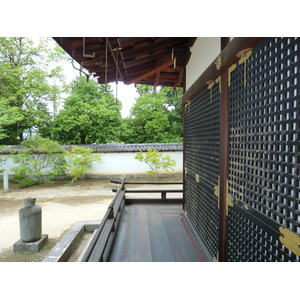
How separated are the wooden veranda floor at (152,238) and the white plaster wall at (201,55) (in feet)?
7.09

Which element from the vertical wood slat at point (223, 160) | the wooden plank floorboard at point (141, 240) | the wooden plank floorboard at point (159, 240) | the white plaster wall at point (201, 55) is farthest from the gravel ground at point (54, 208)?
the white plaster wall at point (201, 55)

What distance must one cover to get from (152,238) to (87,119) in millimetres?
13185

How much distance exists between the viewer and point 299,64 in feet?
3.13

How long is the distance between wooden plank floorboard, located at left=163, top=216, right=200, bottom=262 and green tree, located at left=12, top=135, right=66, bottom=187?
981 centimetres

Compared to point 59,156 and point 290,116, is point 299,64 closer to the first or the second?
point 290,116

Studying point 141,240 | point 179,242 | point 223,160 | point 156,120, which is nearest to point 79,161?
point 156,120

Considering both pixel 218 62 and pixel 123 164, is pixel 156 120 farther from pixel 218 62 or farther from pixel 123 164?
pixel 218 62

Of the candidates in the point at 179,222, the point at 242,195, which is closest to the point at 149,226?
the point at 179,222

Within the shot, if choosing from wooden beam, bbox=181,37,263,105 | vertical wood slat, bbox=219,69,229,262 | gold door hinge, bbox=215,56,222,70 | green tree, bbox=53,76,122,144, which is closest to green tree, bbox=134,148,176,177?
green tree, bbox=53,76,122,144

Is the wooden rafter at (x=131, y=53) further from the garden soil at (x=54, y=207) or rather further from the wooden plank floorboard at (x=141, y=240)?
the garden soil at (x=54, y=207)

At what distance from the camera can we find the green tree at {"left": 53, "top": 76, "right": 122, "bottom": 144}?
14.9 m

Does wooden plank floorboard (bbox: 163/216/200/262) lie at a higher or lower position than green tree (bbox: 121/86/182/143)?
lower

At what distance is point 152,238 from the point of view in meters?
2.88

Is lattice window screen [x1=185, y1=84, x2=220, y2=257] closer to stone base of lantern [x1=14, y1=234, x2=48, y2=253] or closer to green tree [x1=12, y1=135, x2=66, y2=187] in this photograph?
stone base of lantern [x1=14, y1=234, x2=48, y2=253]
